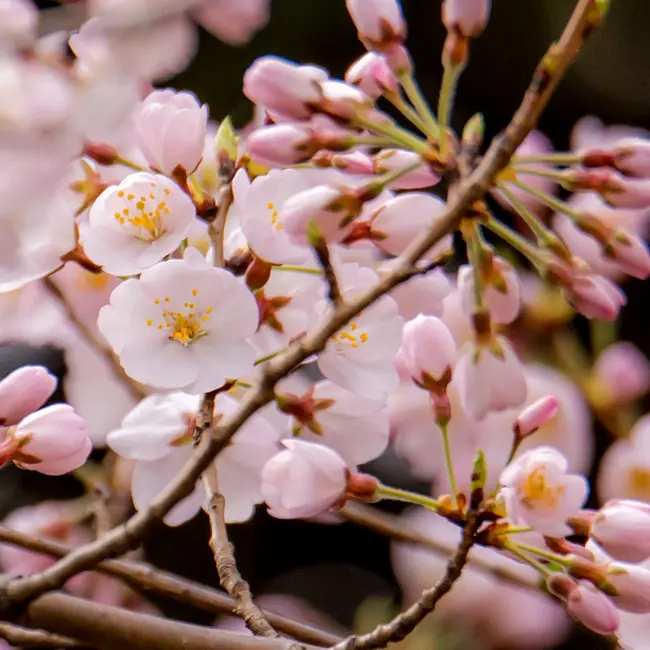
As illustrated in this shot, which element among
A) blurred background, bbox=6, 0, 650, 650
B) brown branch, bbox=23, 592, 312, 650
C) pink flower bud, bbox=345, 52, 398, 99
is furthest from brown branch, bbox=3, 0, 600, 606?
blurred background, bbox=6, 0, 650, 650

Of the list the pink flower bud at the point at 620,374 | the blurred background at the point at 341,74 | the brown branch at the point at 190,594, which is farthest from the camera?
the blurred background at the point at 341,74

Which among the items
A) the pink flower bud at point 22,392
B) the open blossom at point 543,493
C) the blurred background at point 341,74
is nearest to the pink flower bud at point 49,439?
the pink flower bud at point 22,392

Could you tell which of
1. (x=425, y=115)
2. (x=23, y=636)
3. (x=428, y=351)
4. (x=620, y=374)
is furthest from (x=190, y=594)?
(x=620, y=374)

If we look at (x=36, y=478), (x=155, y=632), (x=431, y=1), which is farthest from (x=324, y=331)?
(x=431, y=1)

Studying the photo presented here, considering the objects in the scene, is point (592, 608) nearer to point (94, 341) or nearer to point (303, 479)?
point (303, 479)

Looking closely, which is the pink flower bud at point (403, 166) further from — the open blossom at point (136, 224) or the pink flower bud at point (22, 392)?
the pink flower bud at point (22, 392)

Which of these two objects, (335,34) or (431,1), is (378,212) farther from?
(431,1)
